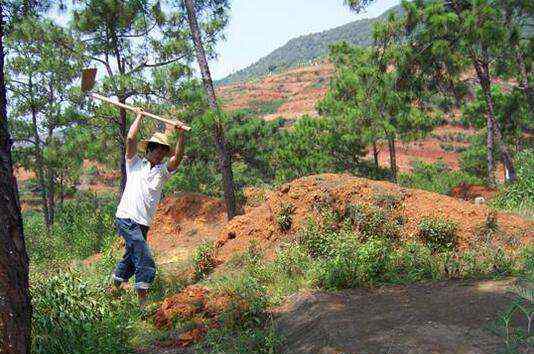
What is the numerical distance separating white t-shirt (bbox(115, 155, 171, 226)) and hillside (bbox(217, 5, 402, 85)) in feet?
391

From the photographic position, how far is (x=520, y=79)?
16.2 metres

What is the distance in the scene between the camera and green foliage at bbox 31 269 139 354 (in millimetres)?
3705

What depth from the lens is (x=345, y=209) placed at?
21.3 feet

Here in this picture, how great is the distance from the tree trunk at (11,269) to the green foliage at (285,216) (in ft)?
13.6

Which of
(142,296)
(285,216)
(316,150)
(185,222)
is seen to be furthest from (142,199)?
(316,150)

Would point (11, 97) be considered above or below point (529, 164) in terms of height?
above

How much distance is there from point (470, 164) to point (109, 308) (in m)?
21.2

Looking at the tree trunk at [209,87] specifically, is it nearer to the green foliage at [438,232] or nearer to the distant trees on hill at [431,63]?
the green foliage at [438,232]

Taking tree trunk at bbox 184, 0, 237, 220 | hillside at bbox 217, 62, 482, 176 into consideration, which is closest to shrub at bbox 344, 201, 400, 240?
tree trunk at bbox 184, 0, 237, 220

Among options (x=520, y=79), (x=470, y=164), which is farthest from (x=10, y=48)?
(x=470, y=164)

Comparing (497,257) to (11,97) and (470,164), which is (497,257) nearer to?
(11,97)

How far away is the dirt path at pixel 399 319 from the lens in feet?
10.3

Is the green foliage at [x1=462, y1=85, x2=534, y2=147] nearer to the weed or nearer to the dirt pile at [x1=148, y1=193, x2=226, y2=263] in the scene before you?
the dirt pile at [x1=148, y1=193, x2=226, y2=263]

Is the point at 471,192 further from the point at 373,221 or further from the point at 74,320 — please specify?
the point at 74,320
